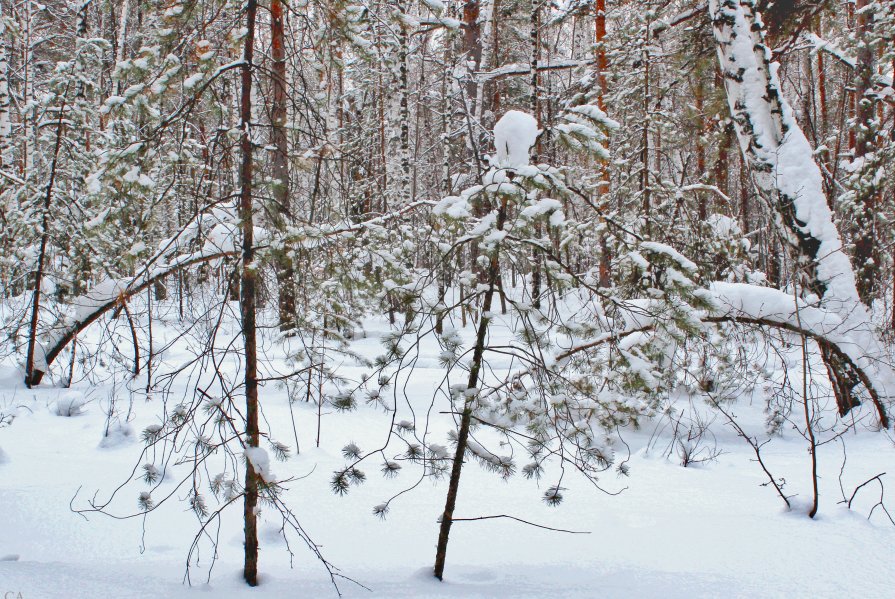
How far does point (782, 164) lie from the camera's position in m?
6.00

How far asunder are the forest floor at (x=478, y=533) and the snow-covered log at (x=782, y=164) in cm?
166

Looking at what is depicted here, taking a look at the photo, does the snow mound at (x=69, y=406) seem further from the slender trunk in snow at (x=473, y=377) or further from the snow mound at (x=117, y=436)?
the slender trunk in snow at (x=473, y=377)

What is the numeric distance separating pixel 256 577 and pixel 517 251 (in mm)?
2228

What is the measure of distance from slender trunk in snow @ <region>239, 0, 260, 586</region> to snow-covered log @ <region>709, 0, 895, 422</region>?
5552 mm

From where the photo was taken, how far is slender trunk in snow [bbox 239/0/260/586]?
2617mm

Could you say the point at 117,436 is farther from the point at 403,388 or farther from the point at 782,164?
the point at 782,164

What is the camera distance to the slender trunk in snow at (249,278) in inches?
103

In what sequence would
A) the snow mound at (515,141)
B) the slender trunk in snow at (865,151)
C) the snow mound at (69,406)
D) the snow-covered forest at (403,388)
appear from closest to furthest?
1. the snow mound at (515,141)
2. the snow-covered forest at (403,388)
3. the snow mound at (69,406)
4. the slender trunk in snow at (865,151)

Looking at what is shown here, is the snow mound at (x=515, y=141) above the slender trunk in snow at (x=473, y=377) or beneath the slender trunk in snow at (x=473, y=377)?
above

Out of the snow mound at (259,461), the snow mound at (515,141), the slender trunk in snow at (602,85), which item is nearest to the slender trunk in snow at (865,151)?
the slender trunk in snow at (602,85)

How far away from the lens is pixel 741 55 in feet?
20.1

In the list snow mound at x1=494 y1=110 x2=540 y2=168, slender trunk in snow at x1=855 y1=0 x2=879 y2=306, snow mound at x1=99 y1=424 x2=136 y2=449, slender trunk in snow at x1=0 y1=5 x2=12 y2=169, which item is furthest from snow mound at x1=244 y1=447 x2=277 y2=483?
slender trunk in snow at x1=0 y1=5 x2=12 y2=169

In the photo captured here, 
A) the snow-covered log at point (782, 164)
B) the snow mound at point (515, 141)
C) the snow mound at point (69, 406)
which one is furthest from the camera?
the snow mound at point (69, 406)

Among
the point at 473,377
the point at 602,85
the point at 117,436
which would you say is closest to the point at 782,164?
the point at 473,377
